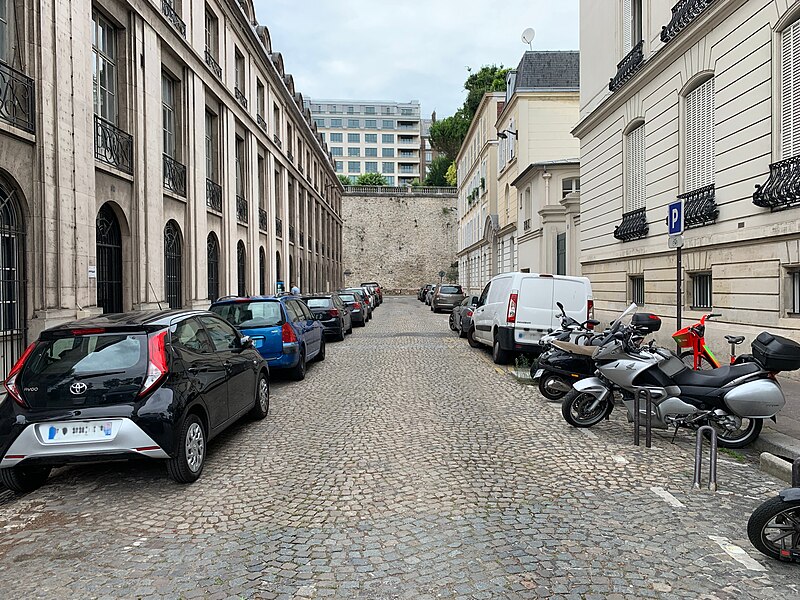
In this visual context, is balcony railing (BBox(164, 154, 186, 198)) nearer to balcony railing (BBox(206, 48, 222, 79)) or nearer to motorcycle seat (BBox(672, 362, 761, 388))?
balcony railing (BBox(206, 48, 222, 79))

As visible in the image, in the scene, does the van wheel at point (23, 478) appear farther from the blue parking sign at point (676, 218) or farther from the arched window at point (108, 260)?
the blue parking sign at point (676, 218)

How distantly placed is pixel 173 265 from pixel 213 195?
3825 mm

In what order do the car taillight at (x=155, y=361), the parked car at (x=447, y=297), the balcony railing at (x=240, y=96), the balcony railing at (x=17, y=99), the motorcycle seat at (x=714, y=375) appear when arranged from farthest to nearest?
the parked car at (x=447, y=297) < the balcony railing at (x=240, y=96) < the balcony railing at (x=17, y=99) < the motorcycle seat at (x=714, y=375) < the car taillight at (x=155, y=361)

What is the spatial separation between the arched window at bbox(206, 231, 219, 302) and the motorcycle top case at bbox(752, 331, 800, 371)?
16.0m

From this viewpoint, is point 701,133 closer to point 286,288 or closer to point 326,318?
point 326,318

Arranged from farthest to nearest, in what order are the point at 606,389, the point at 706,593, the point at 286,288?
the point at 286,288 < the point at 606,389 < the point at 706,593

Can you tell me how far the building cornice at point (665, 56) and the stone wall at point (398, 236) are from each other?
48.4 metres

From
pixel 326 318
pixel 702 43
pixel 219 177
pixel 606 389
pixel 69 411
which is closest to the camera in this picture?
pixel 69 411

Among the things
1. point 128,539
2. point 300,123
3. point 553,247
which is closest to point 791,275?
point 128,539

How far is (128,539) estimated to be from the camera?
164 inches

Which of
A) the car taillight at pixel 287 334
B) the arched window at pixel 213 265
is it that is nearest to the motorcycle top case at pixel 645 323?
the car taillight at pixel 287 334

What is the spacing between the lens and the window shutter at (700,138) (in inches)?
490

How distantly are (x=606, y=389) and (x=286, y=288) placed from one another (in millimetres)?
25107

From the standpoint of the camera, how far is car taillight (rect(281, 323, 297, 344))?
10.4 m
